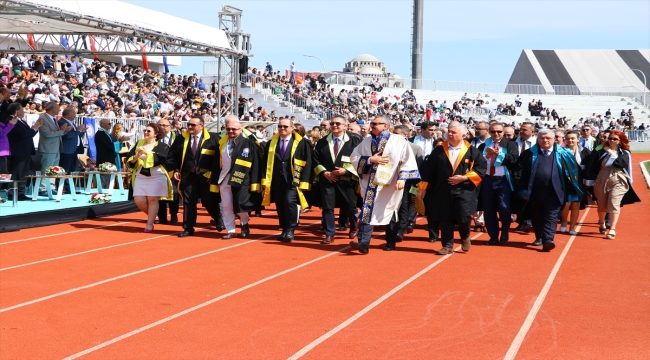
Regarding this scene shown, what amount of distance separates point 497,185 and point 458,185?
1.48m

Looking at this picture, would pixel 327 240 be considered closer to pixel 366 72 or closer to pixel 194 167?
pixel 194 167

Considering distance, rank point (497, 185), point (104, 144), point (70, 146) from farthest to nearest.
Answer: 1. point (104, 144)
2. point (70, 146)
3. point (497, 185)

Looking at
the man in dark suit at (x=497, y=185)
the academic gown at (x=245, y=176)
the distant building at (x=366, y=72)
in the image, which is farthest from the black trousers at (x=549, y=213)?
the distant building at (x=366, y=72)

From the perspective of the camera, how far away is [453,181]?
10711 mm

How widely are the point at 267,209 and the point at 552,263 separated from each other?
7889 millimetres

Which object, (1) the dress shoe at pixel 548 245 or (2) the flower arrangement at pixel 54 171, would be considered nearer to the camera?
(1) the dress shoe at pixel 548 245

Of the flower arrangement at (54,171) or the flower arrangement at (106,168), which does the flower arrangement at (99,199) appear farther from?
the flower arrangement at (106,168)

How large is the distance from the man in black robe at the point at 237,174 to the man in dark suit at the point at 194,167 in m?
0.19

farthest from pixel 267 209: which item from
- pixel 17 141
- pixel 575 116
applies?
pixel 575 116

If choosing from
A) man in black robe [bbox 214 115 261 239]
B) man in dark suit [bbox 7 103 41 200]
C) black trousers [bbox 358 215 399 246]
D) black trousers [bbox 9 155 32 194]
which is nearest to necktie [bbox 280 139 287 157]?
man in black robe [bbox 214 115 261 239]

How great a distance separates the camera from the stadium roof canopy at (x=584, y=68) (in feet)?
229

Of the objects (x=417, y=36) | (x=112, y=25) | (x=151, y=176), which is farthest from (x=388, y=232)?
(x=417, y=36)

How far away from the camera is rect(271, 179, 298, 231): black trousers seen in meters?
11.9

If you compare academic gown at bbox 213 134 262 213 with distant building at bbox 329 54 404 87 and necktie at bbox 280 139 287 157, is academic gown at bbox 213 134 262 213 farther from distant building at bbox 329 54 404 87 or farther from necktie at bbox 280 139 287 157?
distant building at bbox 329 54 404 87
